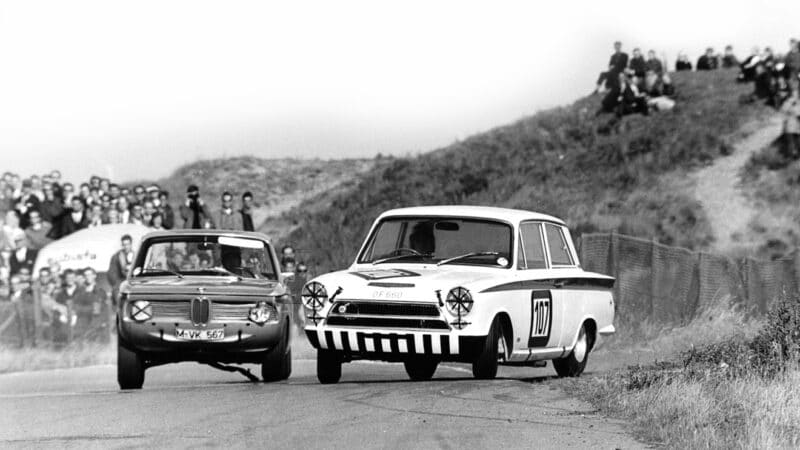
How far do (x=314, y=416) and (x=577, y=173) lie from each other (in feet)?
162

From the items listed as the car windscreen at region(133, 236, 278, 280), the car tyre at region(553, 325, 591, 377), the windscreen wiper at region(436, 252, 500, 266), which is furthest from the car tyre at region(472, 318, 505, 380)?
the car windscreen at region(133, 236, 278, 280)

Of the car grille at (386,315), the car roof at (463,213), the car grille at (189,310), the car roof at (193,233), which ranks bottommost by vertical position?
the car grille at (189,310)

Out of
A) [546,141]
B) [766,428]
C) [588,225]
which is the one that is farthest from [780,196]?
[766,428]

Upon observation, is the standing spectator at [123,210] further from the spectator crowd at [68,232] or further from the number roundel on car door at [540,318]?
the number roundel on car door at [540,318]

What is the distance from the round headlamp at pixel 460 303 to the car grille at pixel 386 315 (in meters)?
0.14

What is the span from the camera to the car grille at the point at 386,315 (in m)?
13.9

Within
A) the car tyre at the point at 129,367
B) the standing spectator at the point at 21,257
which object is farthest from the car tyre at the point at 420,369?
the standing spectator at the point at 21,257

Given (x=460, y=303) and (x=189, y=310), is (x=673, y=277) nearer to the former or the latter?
(x=189, y=310)

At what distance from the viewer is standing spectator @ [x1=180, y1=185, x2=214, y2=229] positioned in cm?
2759

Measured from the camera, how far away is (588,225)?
166ft

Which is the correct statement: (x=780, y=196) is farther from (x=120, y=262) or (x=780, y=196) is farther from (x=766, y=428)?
(x=766, y=428)

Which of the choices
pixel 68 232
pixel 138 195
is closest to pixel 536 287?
pixel 68 232

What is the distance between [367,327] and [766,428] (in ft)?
15.4

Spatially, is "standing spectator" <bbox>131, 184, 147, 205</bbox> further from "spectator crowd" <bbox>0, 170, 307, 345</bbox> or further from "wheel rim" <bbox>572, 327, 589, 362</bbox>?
"wheel rim" <bbox>572, 327, 589, 362</bbox>
